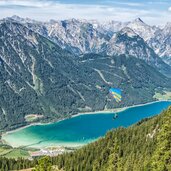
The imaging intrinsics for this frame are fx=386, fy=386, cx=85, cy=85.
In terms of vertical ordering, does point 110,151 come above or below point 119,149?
below

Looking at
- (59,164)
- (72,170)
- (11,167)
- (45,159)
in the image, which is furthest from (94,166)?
(45,159)

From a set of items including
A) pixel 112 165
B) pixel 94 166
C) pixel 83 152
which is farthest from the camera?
pixel 83 152

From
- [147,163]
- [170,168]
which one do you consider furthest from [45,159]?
[147,163]

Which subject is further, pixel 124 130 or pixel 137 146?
pixel 124 130

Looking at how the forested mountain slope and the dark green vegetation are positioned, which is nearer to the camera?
the forested mountain slope

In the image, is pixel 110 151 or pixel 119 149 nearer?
pixel 119 149

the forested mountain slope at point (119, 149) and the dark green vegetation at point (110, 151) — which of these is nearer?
the forested mountain slope at point (119, 149)

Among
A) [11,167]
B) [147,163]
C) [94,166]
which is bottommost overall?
[11,167]

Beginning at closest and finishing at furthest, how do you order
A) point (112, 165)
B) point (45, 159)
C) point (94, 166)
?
point (45, 159), point (112, 165), point (94, 166)

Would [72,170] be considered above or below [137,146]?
below

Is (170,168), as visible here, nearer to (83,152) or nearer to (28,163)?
(83,152)
